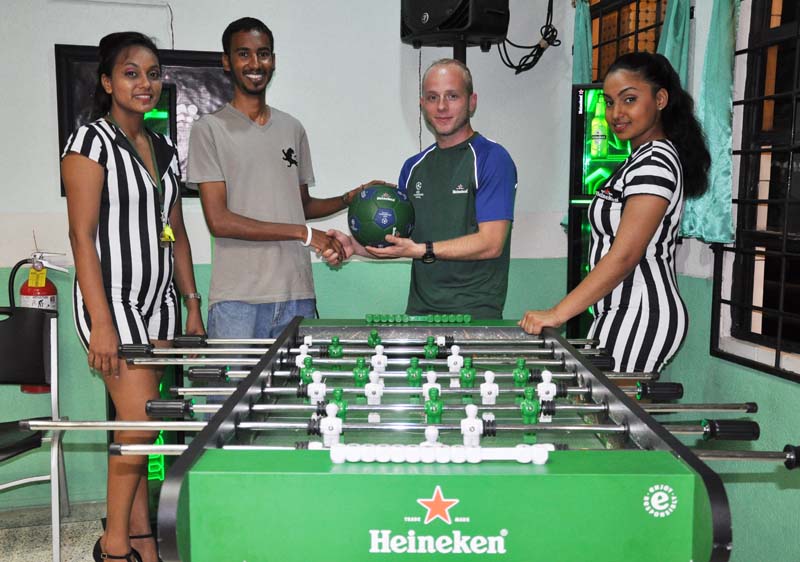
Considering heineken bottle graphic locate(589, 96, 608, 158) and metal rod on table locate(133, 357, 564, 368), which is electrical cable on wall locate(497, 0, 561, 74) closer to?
heineken bottle graphic locate(589, 96, 608, 158)

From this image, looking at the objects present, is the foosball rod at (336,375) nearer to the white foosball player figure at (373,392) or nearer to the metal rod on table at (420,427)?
the white foosball player figure at (373,392)

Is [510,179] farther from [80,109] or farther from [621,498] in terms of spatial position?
[80,109]

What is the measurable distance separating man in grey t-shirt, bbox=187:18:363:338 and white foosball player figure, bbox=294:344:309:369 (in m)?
1.04

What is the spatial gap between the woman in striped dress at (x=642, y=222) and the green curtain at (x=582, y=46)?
1333mm

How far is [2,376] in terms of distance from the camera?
3291 millimetres

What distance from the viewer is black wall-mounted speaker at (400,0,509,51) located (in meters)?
3.58

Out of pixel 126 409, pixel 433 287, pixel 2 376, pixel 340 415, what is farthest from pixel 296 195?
pixel 340 415

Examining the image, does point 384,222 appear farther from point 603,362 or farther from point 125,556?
point 125,556

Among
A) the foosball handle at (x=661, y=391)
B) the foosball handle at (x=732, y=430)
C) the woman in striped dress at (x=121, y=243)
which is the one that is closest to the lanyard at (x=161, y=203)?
the woman in striped dress at (x=121, y=243)

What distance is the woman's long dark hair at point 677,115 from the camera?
104 inches

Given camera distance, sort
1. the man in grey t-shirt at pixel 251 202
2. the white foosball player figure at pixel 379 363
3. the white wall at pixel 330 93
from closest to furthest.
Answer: the white foosball player figure at pixel 379 363 < the man in grey t-shirt at pixel 251 202 < the white wall at pixel 330 93

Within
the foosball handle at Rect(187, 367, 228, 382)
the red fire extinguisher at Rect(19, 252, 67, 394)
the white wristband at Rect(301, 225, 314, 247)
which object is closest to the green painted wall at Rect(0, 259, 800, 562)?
the red fire extinguisher at Rect(19, 252, 67, 394)

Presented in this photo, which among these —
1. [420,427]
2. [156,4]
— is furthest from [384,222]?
[156,4]

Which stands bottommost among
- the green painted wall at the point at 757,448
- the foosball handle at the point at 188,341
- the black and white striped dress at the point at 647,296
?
the green painted wall at the point at 757,448
